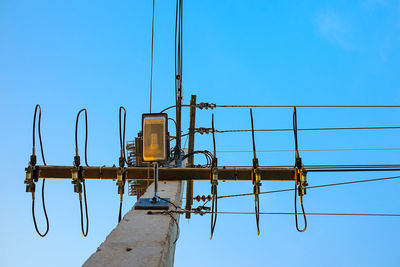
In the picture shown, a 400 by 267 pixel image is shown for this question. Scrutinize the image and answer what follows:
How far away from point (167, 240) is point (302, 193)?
5.29ft

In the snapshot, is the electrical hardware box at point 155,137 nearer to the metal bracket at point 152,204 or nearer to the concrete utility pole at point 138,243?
the metal bracket at point 152,204

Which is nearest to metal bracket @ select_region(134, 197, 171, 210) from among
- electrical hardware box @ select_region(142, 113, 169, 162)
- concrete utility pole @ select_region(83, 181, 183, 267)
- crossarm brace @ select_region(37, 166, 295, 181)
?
concrete utility pole @ select_region(83, 181, 183, 267)

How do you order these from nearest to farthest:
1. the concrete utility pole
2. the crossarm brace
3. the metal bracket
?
the concrete utility pole → the metal bracket → the crossarm brace

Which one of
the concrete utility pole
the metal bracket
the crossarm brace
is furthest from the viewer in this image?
the crossarm brace

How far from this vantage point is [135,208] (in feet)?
10.2

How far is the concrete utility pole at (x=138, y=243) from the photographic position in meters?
1.98

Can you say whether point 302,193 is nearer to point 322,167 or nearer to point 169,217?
point 322,167

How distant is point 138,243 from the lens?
2268 millimetres

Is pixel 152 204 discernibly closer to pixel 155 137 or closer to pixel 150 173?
pixel 150 173

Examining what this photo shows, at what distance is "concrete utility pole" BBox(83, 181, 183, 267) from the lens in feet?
6.49

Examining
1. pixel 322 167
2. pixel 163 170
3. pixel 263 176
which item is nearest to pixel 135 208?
pixel 163 170

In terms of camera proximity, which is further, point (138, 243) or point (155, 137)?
point (155, 137)

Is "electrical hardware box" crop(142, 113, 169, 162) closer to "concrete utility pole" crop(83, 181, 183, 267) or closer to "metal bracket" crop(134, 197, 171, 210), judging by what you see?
"metal bracket" crop(134, 197, 171, 210)

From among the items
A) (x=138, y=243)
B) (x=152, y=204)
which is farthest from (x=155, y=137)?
(x=138, y=243)
